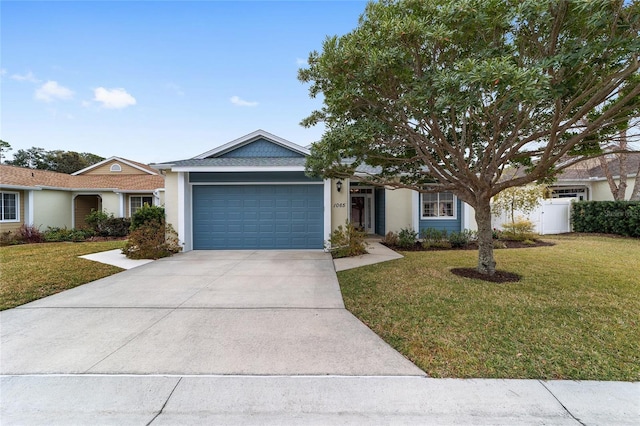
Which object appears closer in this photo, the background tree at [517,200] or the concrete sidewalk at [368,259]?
the concrete sidewalk at [368,259]

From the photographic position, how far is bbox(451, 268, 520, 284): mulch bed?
6.03 meters

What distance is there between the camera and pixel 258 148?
11.4 m

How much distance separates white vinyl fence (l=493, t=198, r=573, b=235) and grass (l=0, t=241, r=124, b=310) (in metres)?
17.7

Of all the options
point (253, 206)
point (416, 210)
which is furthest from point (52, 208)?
point (416, 210)

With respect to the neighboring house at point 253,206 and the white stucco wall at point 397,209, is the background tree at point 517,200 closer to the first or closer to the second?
the white stucco wall at point 397,209

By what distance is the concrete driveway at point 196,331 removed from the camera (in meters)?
3.02

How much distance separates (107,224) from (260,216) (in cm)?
1051

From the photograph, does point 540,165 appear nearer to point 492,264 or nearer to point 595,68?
point 595,68

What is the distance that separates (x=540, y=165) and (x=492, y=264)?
7.74 ft

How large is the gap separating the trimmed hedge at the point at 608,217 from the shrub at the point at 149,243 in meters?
18.5

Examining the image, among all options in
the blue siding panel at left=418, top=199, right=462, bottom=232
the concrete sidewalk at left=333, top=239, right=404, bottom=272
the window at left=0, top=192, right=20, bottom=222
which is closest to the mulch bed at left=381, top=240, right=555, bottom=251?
the concrete sidewalk at left=333, top=239, right=404, bottom=272

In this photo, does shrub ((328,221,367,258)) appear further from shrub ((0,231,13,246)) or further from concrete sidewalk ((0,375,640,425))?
shrub ((0,231,13,246))

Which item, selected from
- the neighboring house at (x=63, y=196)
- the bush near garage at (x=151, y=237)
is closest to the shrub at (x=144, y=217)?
the bush near garage at (x=151, y=237)

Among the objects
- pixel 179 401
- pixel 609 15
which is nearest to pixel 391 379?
pixel 179 401
